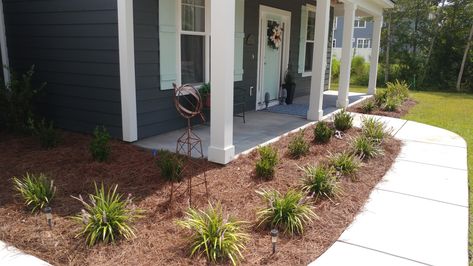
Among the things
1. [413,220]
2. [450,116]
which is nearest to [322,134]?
[413,220]

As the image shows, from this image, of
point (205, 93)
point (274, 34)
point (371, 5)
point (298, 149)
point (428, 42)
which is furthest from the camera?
point (428, 42)

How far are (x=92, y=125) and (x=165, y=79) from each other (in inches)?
51.0

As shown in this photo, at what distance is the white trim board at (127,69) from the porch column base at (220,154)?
1.36 meters

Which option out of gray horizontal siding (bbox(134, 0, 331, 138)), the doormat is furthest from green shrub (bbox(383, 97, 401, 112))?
gray horizontal siding (bbox(134, 0, 331, 138))

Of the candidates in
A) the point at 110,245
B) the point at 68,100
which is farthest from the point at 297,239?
the point at 68,100

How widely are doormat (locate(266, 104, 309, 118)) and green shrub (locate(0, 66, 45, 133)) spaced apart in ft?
15.4

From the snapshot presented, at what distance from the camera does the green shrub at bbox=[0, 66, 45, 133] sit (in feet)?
18.2

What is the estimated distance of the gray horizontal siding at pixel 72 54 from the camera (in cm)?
525

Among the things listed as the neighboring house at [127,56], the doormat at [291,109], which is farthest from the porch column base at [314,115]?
the neighboring house at [127,56]

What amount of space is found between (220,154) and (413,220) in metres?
2.16

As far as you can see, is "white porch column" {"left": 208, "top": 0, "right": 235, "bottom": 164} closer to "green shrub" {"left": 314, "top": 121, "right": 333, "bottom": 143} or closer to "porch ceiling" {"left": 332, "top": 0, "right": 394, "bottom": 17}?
"green shrub" {"left": 314, "top": 121, "right": 333, "bottom": 143}

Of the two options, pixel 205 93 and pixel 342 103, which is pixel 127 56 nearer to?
pixel 205 93

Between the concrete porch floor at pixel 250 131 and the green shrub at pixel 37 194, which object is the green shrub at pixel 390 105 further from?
the green shrub at pixel 37 194

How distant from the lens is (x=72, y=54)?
5.63 meters
